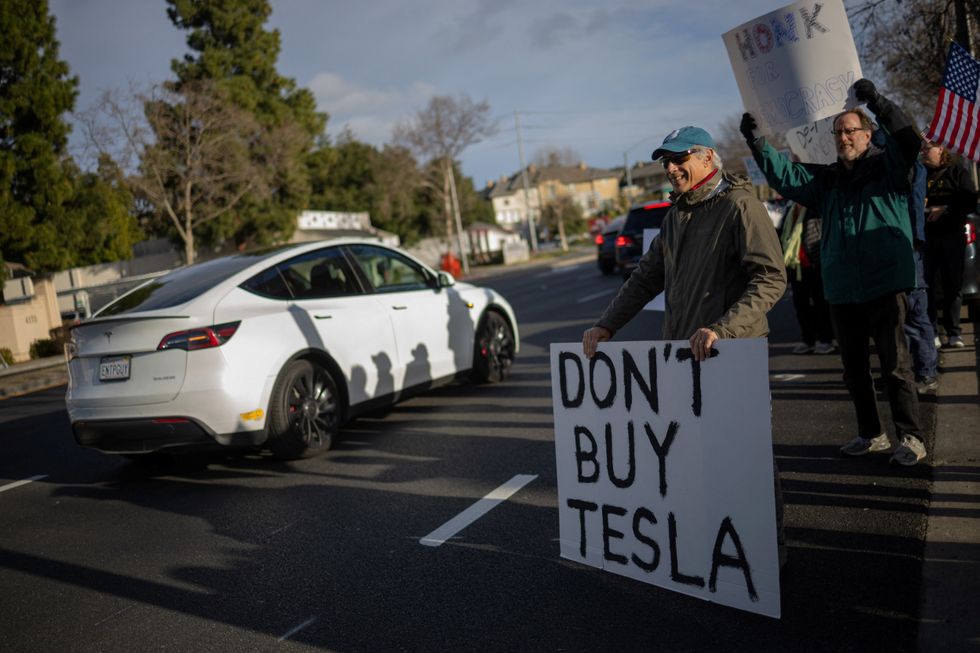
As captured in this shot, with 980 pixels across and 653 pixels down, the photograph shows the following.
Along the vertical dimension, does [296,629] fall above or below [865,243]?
below

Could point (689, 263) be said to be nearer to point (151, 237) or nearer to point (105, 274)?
point (105, 274)

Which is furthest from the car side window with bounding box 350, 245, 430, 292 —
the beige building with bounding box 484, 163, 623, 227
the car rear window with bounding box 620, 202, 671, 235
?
the beige building with bounding box 484, 163, 623, 227

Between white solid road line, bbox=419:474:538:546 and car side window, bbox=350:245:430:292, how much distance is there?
8.73 feet

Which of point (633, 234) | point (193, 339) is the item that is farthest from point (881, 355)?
point (633, 234)

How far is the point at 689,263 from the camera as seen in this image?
351 centimetres

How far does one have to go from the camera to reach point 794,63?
587cm

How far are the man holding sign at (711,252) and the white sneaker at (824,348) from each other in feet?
17.2

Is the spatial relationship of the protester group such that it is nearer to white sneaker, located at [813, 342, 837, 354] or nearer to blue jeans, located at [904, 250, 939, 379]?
blue jeans, located at [904, 250, 939, 379]

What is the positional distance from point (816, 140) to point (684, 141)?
3442 mm

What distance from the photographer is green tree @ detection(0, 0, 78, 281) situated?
73.1 ft

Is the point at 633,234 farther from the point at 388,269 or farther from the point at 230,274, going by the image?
the point at 230,274

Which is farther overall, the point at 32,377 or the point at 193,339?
the point at 32,377

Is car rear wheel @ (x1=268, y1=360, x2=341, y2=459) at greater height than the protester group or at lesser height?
lesser

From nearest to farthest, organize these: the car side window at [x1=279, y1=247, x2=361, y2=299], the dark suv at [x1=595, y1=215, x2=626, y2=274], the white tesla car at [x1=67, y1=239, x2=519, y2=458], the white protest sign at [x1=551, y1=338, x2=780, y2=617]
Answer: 1. the white protest sign at [x1=551, y1=338, x2=780, y2=617]
2. the white tesla car at [x1=67, y1=239, x2=519, y2=458]
3. the car side window at [x1=279, y1=247, x2=361, y2=299]
4. the dark suv at [x1=595, y1=215, x2=626, y2=274]
